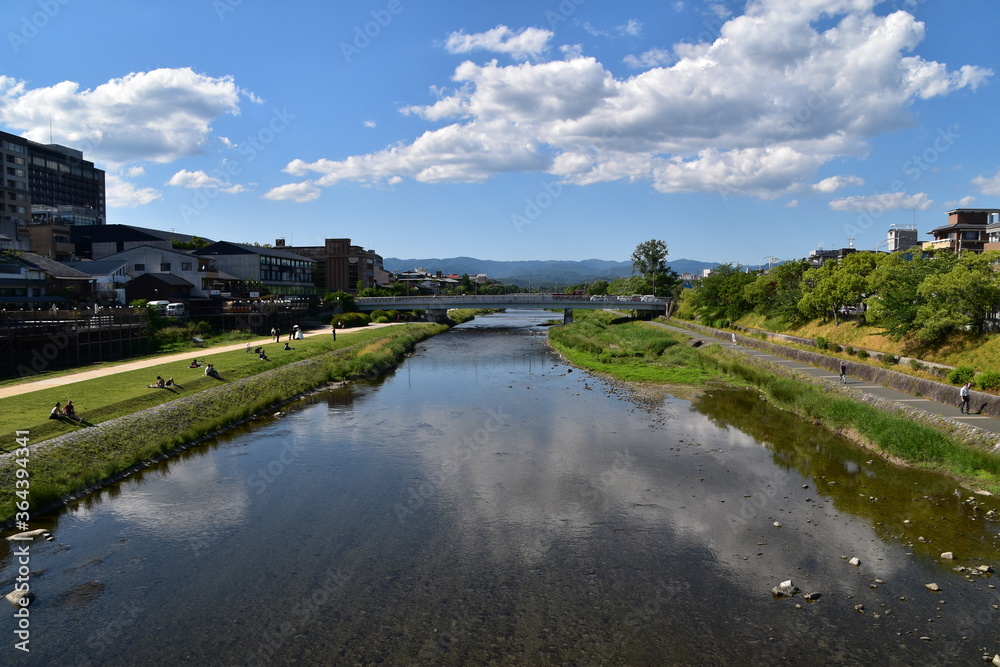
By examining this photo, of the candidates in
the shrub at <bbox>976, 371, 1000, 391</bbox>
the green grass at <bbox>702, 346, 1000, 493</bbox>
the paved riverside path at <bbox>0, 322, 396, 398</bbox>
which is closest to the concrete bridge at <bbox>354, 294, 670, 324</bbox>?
the paved riverside path at <bbox>0, 322, 396, 398</bbox>

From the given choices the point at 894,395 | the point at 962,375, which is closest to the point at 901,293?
the point at 894,395

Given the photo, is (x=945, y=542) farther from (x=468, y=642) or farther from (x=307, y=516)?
(x=307, y=516)

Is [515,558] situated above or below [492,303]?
below

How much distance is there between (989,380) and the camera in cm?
2464

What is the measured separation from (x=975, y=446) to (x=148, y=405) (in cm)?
3294

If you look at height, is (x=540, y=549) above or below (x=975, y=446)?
below

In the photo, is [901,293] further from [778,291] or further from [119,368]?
[119,368]

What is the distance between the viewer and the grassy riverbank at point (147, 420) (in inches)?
738

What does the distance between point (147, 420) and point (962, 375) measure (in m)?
35.5

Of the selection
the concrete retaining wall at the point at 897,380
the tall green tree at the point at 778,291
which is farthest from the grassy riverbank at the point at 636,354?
the tall green tree at the point at 778,291

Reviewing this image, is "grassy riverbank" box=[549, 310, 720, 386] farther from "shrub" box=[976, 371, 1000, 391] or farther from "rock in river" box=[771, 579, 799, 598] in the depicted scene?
"rock in river" box=[771, 579, 799, 598]

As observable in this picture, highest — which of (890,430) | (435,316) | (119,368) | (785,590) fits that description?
(435,316)

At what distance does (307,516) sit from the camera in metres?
17.8

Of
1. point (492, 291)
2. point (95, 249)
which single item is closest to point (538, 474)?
point (95, 249)
